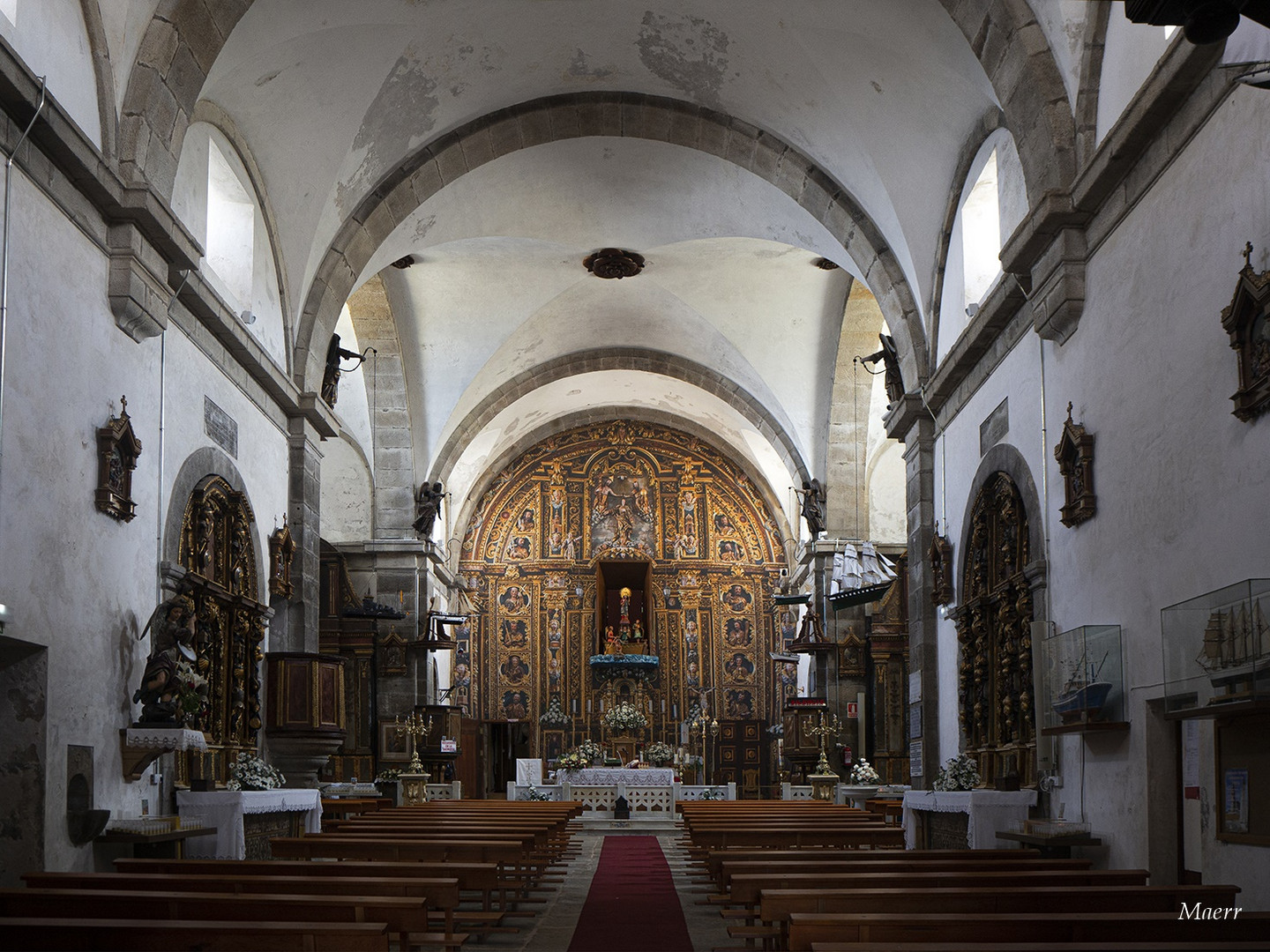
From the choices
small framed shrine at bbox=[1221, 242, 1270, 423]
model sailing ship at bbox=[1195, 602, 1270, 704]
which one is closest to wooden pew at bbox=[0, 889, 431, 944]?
model sailing ship at bbox=[1195, 602, 1270, 704]

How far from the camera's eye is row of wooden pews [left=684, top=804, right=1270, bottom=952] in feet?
15.9

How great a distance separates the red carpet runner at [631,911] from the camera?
7848 millimetres

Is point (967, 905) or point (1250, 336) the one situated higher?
point (1250, 336)

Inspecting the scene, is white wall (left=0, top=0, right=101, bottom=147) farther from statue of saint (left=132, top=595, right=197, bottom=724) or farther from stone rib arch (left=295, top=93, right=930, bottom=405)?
stone rib arch (left=295, top=93, right=930, bottom=405)

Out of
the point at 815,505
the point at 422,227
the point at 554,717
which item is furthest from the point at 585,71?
the point at 554,717

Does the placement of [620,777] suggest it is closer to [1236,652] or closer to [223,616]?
[223,616]

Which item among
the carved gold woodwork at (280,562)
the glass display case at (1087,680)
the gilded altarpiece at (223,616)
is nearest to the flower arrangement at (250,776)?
the gilded altarpiece at (223,616)

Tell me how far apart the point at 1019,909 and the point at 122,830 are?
6323 millimetres

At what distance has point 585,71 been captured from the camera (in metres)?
15.1

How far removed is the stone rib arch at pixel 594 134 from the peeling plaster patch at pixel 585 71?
0.42 metres

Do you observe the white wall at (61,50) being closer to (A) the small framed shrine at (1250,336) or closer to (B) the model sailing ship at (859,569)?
(A) the small framed shrine at (1250,336)

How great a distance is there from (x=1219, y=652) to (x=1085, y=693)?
2927 mm

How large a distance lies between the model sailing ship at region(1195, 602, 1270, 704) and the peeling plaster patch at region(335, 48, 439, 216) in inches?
395

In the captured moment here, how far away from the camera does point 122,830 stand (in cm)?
932
